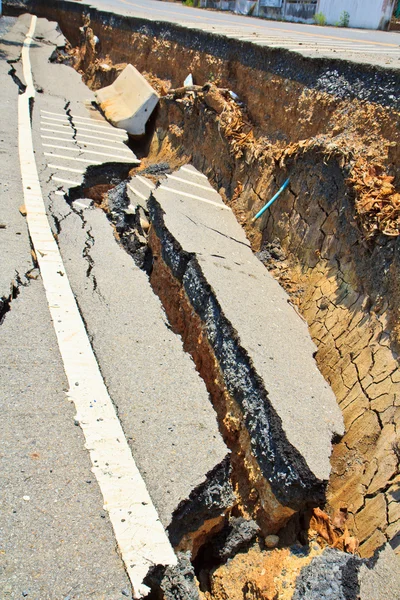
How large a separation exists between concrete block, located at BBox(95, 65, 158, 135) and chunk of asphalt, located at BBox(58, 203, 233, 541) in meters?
4.81

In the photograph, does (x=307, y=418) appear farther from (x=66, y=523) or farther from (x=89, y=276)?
(x=89, y=276)

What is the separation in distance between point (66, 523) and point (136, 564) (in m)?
0.38

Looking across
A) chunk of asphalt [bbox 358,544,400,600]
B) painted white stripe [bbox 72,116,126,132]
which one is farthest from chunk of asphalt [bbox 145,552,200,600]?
painted white stripe [bbox 72,116,126,132]

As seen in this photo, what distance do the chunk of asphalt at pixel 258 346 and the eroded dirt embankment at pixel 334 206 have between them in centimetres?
28

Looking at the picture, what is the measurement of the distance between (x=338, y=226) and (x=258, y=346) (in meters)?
1.57

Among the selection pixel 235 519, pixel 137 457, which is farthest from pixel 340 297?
pixel 137 457

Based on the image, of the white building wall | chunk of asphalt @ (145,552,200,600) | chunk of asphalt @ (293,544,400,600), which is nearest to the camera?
chunk of asphalt @ (145,552,200,600)

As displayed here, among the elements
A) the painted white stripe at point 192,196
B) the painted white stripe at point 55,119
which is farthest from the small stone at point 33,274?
the painted white stripe at point 55,119

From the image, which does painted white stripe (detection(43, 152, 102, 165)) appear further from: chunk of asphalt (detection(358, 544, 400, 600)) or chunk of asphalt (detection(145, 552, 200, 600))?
chunk of asphalt (detection(358, 544, 400, 600))

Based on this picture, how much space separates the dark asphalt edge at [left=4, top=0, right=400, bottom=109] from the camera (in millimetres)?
4789

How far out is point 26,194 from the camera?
19.4 feet

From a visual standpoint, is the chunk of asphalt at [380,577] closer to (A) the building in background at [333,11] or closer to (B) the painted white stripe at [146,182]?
(B) the painted white stripe at [146,182]

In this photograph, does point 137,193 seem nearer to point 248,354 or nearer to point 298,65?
point 298,65

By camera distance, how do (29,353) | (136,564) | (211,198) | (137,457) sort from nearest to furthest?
(136,564) < (137,457) < (29,353) < (211,198)
